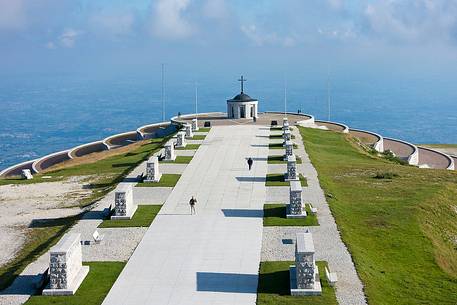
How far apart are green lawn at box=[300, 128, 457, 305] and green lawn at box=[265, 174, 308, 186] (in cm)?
99

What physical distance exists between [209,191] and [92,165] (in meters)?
15.5

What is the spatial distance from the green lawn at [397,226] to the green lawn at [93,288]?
760cm

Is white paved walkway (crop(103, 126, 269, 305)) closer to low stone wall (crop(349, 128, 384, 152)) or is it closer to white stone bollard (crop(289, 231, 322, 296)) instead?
white stone bollard (crop(289, 231, 322, 296))

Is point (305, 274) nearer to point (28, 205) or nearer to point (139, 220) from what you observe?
point (139, 220)

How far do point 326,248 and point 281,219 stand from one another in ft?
13.0

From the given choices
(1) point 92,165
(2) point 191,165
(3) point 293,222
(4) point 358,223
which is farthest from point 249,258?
(1) point 92,165

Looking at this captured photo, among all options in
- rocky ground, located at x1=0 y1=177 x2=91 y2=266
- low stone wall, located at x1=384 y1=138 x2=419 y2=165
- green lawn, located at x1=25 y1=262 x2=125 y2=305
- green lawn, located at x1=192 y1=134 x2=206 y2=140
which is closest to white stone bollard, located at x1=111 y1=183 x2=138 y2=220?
rocky ground, located at x1=0 y1=177 x2=91 y2=266

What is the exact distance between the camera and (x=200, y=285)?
20266mm

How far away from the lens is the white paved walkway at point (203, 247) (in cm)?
1970

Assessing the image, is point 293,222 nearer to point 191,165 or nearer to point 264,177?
point 264,177

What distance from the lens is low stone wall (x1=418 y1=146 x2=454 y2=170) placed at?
57112 mm

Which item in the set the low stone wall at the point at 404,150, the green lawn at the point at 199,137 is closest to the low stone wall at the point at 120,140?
the green lawn at the point at 199,137

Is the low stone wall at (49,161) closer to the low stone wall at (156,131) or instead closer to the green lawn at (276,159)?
the low stone wall at (156,131)

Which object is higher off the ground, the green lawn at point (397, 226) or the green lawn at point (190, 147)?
the green lawn at point (190, 147)
